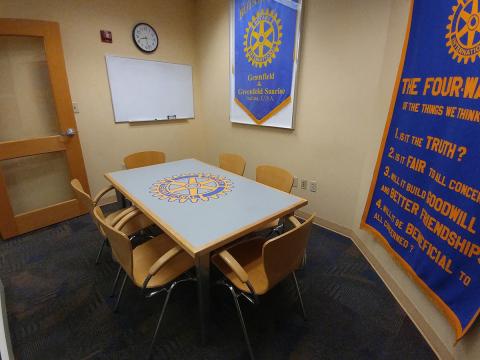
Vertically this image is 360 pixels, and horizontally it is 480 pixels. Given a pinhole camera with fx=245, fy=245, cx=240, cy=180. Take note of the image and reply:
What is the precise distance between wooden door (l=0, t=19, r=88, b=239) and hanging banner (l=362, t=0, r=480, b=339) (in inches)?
116

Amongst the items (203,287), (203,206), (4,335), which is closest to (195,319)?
(203,287)

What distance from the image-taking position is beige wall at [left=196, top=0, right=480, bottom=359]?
5.62ft

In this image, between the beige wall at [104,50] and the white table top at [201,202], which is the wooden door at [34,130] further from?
the white table top at [201,202]

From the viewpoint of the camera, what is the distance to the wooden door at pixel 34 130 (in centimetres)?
224

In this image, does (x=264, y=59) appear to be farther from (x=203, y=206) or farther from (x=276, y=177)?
(x=203, y=206)

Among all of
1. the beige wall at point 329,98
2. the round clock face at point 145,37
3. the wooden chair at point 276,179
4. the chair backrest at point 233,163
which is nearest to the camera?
the wooden chair at point 276,179

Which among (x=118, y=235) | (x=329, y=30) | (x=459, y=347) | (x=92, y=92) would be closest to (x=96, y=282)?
(x=118, y=235)

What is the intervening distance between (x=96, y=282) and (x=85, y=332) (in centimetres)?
43

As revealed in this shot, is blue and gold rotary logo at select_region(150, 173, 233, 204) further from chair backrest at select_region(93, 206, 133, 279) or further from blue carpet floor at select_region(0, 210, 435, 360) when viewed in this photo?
blue carpet floor at select_region(0, 210, 435, 360)

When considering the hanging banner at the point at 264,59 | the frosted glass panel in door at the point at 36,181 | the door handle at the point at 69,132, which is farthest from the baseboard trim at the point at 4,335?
the hanging banner at the point at 264,59

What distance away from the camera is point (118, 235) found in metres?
1.14

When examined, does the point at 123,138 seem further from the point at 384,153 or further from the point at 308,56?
the point at 384,153

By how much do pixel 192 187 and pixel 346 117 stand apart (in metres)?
1.52

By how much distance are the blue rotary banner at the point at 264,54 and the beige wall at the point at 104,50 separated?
0.90 meters
